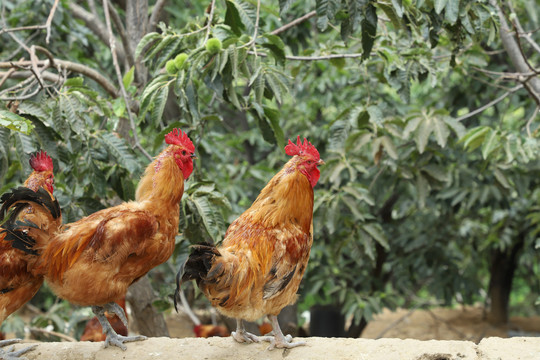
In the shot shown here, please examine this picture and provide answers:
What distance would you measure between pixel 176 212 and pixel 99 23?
302 centimetres

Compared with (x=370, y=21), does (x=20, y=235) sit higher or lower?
lower

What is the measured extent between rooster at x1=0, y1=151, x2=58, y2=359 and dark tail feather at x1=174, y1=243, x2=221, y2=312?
0.98 metres

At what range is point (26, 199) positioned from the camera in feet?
11.4

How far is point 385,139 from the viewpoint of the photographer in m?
5.19

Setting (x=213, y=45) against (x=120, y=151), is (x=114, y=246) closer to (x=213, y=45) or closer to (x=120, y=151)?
(x=120, y=151)

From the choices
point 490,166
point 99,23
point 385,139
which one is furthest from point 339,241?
point 99,23

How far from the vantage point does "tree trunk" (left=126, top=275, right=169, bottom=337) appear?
500 cm

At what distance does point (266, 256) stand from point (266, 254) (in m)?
0.01

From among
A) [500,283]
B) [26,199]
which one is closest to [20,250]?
[26,199]

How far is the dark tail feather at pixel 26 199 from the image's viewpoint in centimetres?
344

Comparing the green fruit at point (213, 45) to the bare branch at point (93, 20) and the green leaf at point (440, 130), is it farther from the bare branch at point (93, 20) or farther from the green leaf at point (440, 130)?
the bare branch at point (93, 20)

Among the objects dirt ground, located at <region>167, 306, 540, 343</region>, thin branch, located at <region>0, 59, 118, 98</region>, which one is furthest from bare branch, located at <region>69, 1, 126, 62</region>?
dirt ground, located at <region>167, 306, 540, 343</region>

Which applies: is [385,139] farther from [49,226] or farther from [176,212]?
[49,226]

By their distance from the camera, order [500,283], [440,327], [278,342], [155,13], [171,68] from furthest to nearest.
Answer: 1. [440,327]
2. [500,283]
3. [155,13]
4. [171,68]
5. [278,342]
